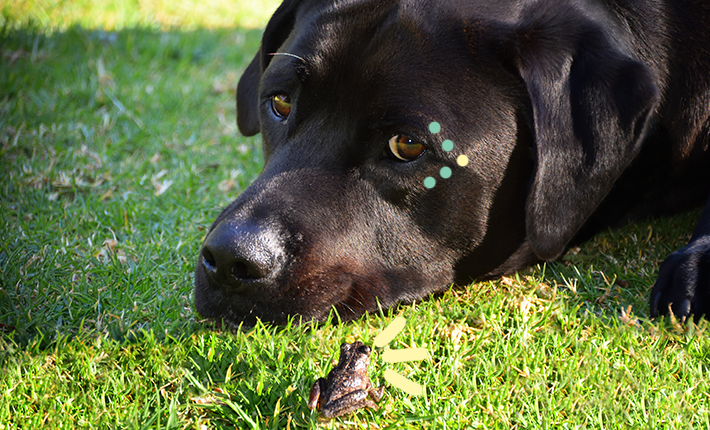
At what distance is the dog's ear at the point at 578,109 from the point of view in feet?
5.96

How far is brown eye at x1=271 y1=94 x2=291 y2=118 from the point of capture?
2.11 metres

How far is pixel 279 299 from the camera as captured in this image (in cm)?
178

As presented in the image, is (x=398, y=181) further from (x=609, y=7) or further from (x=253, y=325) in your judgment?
(x=609, y=7)

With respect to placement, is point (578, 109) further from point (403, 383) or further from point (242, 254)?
point (242, 254)

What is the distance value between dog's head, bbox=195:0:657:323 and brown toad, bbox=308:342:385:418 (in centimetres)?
32

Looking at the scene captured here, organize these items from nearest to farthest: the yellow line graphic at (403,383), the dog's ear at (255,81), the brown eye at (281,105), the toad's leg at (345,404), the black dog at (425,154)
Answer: the toad's leg at (345,404), the yellow line graphic at (403,383), the black dog at (425,154), the brown eye at (281,105), the dog's ear at (255,81)

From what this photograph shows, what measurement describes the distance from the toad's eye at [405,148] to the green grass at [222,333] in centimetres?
52

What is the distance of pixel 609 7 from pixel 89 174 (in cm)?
257

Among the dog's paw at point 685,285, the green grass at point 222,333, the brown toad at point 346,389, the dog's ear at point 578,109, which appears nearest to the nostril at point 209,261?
the green grass at point 222,333

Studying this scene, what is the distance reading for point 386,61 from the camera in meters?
1.88

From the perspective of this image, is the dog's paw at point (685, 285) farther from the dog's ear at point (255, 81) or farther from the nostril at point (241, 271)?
the dog's ear at point (255, 81)

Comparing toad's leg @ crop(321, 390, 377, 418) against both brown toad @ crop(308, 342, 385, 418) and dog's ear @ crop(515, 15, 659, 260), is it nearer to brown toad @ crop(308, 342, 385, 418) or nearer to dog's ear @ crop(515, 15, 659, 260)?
brown toad @ crop(308, 342, 385, 418)

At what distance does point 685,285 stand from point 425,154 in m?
0.93

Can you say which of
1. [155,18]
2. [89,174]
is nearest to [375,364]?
[89,174]
